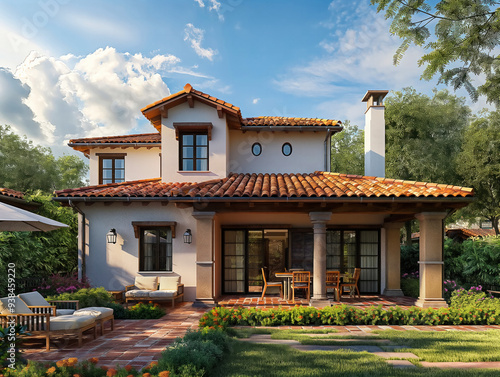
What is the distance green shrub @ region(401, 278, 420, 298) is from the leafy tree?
1251 centimetres

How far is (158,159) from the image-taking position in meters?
15.8

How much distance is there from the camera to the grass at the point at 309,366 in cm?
529

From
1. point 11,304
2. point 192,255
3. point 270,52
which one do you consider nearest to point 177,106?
point 270,52

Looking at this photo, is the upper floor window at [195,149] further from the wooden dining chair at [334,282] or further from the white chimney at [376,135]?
the white chimney at [376,135]

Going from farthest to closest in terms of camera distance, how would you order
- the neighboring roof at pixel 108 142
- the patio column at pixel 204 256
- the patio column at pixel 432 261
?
the neighboring roof at pixel 108 142, the patio column at pixel 204 256, the patio column at pixel 432 261

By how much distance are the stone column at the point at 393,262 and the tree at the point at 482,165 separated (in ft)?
37.7

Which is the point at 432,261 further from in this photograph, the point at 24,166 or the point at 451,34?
the point at 24,166

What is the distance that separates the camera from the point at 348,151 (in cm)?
3409

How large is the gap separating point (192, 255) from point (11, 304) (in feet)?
20.4

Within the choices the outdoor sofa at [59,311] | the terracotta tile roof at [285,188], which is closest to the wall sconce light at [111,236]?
the terracotta tile roof at [285,188]

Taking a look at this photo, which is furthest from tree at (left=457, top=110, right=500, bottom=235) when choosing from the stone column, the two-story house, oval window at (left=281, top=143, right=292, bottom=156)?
oval window at (left=281, top=143, right=292, bottom=156)

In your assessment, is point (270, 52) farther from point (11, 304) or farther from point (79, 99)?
point (11, 304)

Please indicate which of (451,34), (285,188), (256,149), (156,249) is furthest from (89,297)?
(451,34)

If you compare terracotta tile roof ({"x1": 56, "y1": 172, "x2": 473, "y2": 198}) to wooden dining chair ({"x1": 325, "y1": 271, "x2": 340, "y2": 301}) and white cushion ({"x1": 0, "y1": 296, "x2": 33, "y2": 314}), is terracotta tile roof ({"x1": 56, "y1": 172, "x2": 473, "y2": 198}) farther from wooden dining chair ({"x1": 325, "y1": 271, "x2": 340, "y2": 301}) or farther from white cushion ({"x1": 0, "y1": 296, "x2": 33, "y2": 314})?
white cushion ({"x1": 0, "y1": 296, "x2": 33, "y2": 314})
